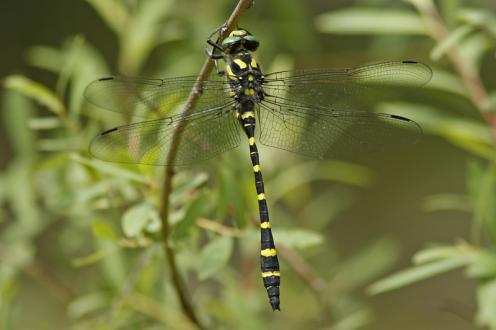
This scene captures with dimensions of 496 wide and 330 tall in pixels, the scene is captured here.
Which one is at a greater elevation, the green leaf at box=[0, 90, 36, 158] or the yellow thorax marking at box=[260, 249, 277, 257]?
the green leaf at box=[0, 90, 36, 158]

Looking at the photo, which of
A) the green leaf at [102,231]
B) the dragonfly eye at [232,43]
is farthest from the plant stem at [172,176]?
the dragonfly eye at [232,43]

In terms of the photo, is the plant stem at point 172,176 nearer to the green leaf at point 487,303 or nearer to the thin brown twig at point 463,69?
the green leaf at point 487,303

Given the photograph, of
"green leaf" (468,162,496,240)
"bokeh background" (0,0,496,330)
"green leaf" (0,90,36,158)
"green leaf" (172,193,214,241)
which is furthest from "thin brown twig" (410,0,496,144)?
"green leaf" (0,90,36,158)

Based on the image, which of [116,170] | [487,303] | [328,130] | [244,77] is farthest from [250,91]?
[487,303]

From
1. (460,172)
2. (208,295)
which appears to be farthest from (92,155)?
(460,172)

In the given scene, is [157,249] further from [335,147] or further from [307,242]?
[335,147]

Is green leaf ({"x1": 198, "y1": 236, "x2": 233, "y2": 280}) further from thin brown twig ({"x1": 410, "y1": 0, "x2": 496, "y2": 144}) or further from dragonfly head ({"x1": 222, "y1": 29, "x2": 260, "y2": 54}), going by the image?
thin brown twig ({"x1": 410, "y1": 0, "x2": 496, "y2": 144})
